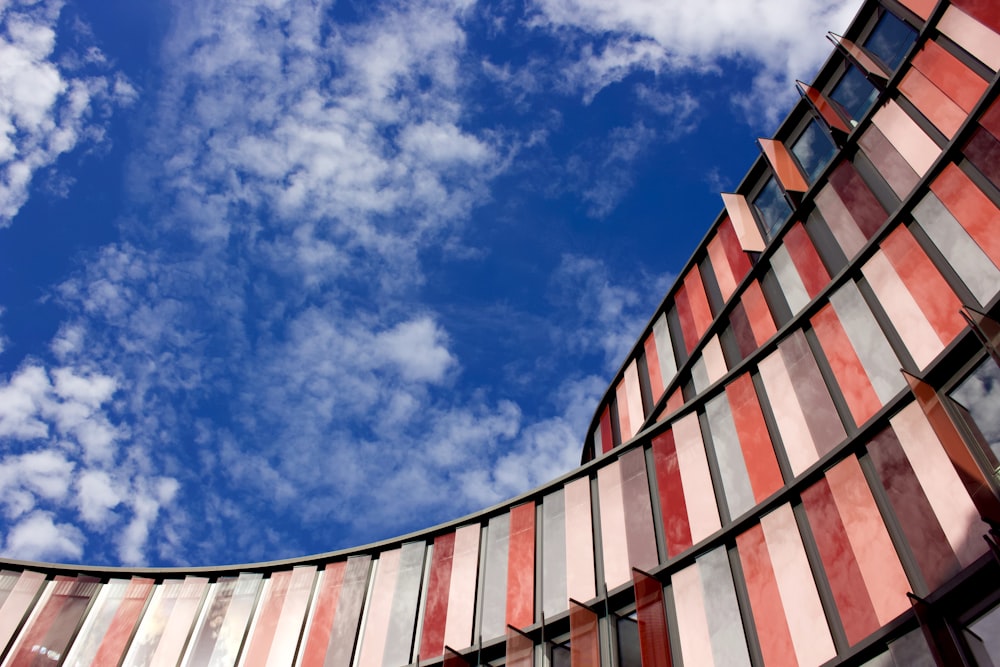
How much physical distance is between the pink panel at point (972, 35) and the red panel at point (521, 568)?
15.6 m

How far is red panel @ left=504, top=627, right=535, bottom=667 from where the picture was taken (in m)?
18.3

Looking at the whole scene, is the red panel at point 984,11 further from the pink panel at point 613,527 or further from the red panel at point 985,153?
the pink panel at point 613,527

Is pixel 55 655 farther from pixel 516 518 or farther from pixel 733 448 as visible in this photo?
pixel 733 448

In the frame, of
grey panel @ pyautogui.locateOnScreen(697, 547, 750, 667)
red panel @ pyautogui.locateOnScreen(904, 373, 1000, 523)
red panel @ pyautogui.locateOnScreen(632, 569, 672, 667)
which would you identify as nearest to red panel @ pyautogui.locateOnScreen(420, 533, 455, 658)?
red panel @ pyautogui.locateOnScreen(632, 569, 672, 667)

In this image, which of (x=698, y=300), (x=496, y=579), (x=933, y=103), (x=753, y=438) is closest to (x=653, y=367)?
(x=698, y=300)

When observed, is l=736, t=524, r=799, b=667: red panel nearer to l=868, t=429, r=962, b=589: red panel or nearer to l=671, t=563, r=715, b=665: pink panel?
l=671, t=563, r=715, b=665: pink panel

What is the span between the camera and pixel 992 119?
15.3 meters

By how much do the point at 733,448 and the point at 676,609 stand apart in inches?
155

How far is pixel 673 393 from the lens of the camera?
2636cm

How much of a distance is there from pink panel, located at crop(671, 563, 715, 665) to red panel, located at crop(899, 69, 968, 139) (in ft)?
37.7

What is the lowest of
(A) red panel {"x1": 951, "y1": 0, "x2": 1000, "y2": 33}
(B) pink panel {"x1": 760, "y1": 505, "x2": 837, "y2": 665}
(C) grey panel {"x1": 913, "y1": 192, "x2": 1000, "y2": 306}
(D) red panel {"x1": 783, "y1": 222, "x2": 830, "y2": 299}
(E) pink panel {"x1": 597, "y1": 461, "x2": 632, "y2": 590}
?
(B) pink panel {"x1": 760, "y1": 505, "x2": 837, "y2": 665}

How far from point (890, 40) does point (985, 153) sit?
6.93 m

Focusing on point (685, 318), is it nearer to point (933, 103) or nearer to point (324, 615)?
point (933, 103)

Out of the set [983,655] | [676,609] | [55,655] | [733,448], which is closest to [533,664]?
[676,609]
